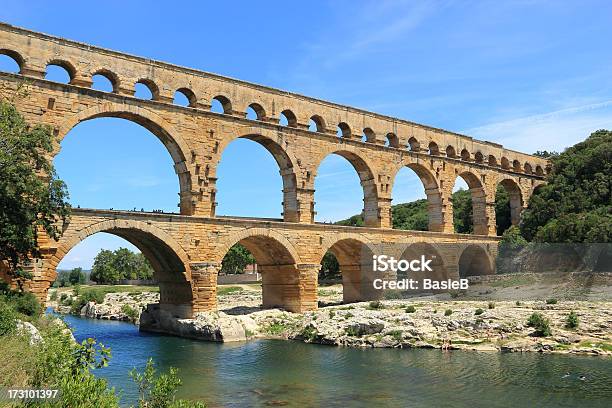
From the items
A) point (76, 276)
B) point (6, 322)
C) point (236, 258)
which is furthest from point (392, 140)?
point (76, 276)

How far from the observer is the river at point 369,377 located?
14297 millimetres

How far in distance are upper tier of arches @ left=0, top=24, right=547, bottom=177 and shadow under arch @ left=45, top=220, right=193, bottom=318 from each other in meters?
6.45

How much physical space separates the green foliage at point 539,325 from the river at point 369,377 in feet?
5.40

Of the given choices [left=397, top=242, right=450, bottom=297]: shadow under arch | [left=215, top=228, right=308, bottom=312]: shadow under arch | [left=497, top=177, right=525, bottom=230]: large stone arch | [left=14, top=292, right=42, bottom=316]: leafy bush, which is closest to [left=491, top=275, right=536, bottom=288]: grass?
[left=397, top=242, right=450, bottom=297]: shadow under arch

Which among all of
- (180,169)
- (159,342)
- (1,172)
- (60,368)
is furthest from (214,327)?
(60,368)

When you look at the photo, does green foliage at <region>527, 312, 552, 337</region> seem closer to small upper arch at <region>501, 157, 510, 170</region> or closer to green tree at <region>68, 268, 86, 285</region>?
small upper arch at <region>501, 157, 510, 170</region>

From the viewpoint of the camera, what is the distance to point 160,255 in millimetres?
28016

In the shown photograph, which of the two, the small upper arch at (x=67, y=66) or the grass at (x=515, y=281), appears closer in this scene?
the small upper arch at (x=67, y=66)

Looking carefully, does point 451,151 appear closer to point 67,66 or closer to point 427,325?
point 427,325

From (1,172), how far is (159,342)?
11.3 metres

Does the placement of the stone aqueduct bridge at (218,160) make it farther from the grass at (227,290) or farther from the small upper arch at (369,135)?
the grass at (227,290)

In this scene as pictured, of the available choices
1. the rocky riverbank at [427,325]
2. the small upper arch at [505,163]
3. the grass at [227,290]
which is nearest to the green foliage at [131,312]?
the rocky riverbank at [427,325]

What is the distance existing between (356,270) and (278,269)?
21.4 feet

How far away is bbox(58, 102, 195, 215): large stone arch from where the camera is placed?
83.1 feet
